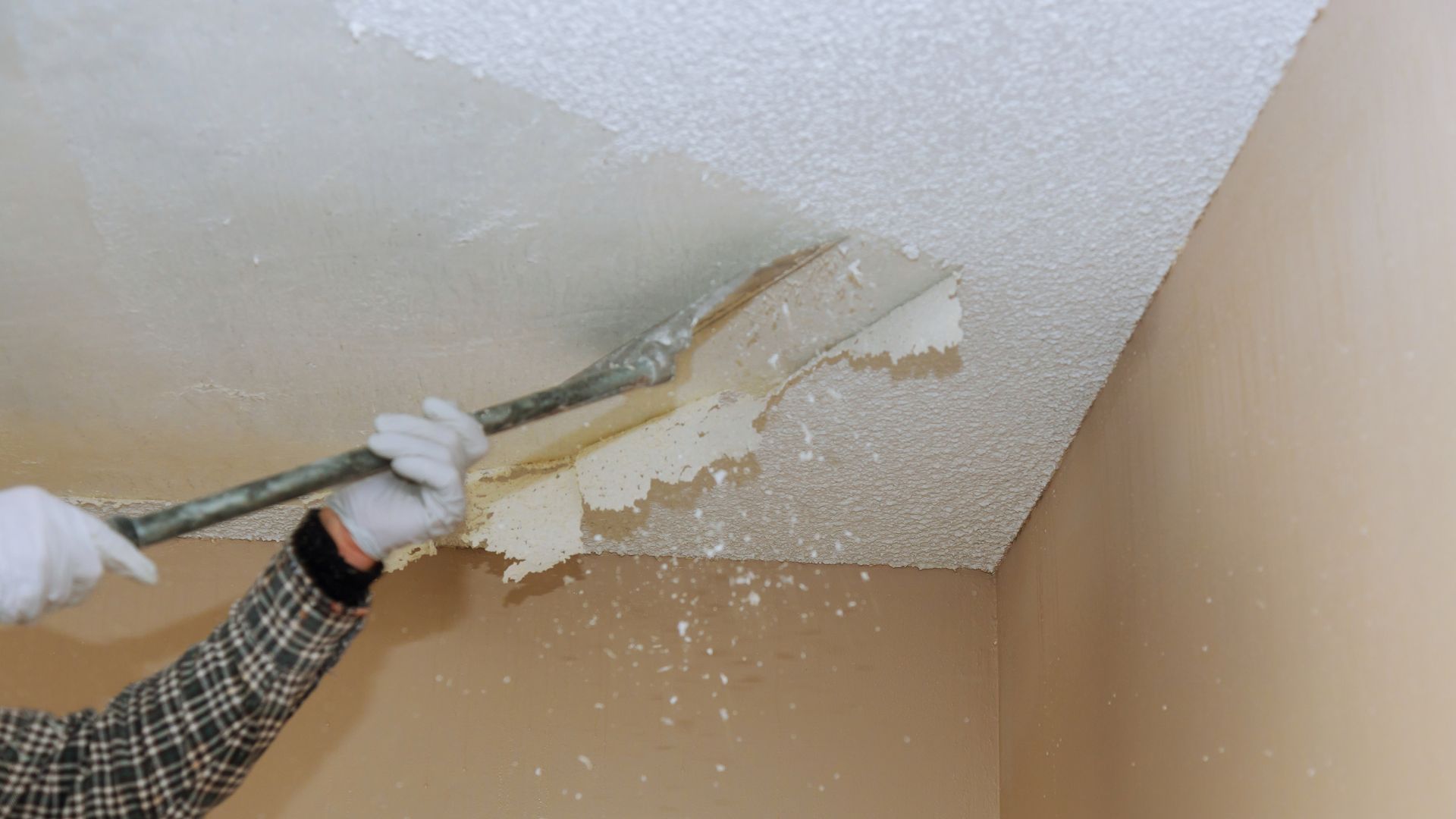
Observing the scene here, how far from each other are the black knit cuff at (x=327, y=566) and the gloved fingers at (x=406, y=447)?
114 mm

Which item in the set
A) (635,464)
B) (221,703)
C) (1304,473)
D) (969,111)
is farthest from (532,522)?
(1304,473)

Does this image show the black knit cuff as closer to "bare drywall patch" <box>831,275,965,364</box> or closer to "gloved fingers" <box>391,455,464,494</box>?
"gloved fingers" <box>391,455,464,494</box>

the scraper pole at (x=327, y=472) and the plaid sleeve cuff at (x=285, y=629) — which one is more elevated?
the scraper pole at (x=327, y=472)

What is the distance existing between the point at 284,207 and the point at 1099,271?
1045 mm

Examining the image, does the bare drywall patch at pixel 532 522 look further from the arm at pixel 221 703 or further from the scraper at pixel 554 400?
the arm at pixel 221 703

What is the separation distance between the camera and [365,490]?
1509 mm

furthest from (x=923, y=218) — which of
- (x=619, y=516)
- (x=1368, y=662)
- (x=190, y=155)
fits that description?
(x=619, y=516)

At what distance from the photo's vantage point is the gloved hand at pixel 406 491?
4.86ft

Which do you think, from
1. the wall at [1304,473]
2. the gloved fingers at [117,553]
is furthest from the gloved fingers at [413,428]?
the wall at [1304,473]

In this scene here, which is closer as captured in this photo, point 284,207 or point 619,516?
point 284,207

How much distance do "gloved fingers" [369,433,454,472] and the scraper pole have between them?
1.0 inches

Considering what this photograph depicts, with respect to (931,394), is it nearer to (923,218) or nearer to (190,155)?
(923,218)

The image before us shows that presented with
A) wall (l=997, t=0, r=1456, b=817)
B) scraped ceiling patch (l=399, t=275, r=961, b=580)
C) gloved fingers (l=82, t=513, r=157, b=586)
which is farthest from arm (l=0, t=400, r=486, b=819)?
wall (l=997, t=0, r=1456, b=817)

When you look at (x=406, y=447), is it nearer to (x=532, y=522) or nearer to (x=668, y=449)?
(x=668, y=449)
